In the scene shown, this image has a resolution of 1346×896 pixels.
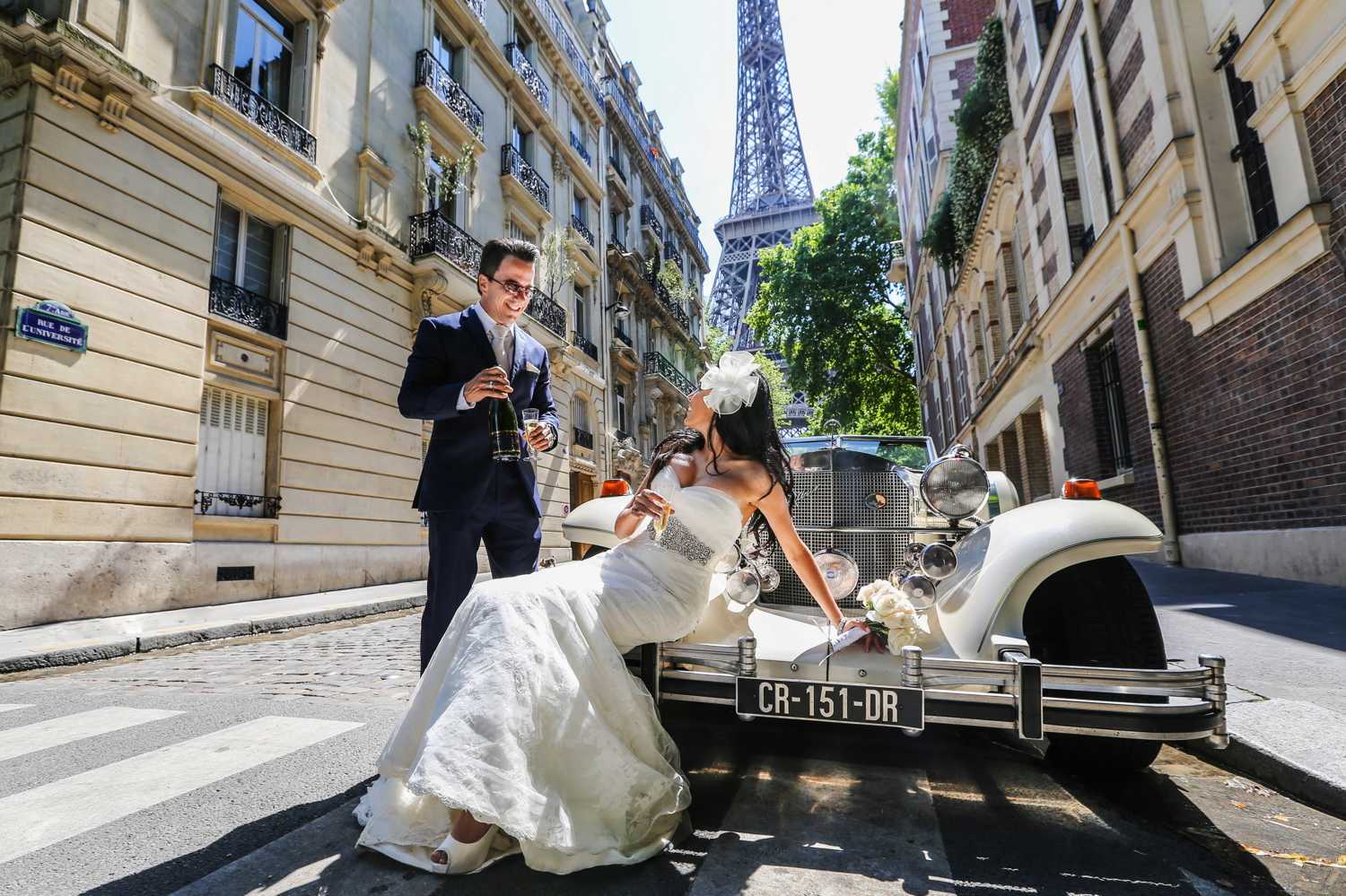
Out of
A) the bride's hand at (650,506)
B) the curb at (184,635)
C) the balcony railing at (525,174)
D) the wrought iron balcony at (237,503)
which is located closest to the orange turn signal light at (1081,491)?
the bride's hand at (650,506)

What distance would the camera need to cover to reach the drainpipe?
29.3 feet

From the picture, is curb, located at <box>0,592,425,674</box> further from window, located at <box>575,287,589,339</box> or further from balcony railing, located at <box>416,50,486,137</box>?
window, located at <box>575,287,589,339</box>

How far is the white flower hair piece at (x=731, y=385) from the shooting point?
2.54 meters

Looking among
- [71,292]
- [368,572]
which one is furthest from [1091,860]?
[368,572]

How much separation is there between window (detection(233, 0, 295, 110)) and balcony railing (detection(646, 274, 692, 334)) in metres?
17.1

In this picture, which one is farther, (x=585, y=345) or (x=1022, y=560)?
(x=585, y=345)

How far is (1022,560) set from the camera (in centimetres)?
247

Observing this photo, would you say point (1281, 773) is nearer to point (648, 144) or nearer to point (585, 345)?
point (585, 345)

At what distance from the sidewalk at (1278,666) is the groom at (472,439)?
2.67 metres

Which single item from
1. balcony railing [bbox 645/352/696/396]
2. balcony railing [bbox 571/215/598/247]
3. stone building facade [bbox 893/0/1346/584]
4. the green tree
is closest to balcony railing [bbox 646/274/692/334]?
balcony railing [bbox 645/352/696/396]

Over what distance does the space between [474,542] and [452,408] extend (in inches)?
20.5

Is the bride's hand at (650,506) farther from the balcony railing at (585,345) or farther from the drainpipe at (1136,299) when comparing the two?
the balcony railing at (585,345)

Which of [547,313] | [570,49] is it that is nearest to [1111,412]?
[547,313]

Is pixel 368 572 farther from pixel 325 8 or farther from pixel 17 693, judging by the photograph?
pixel 325 8
